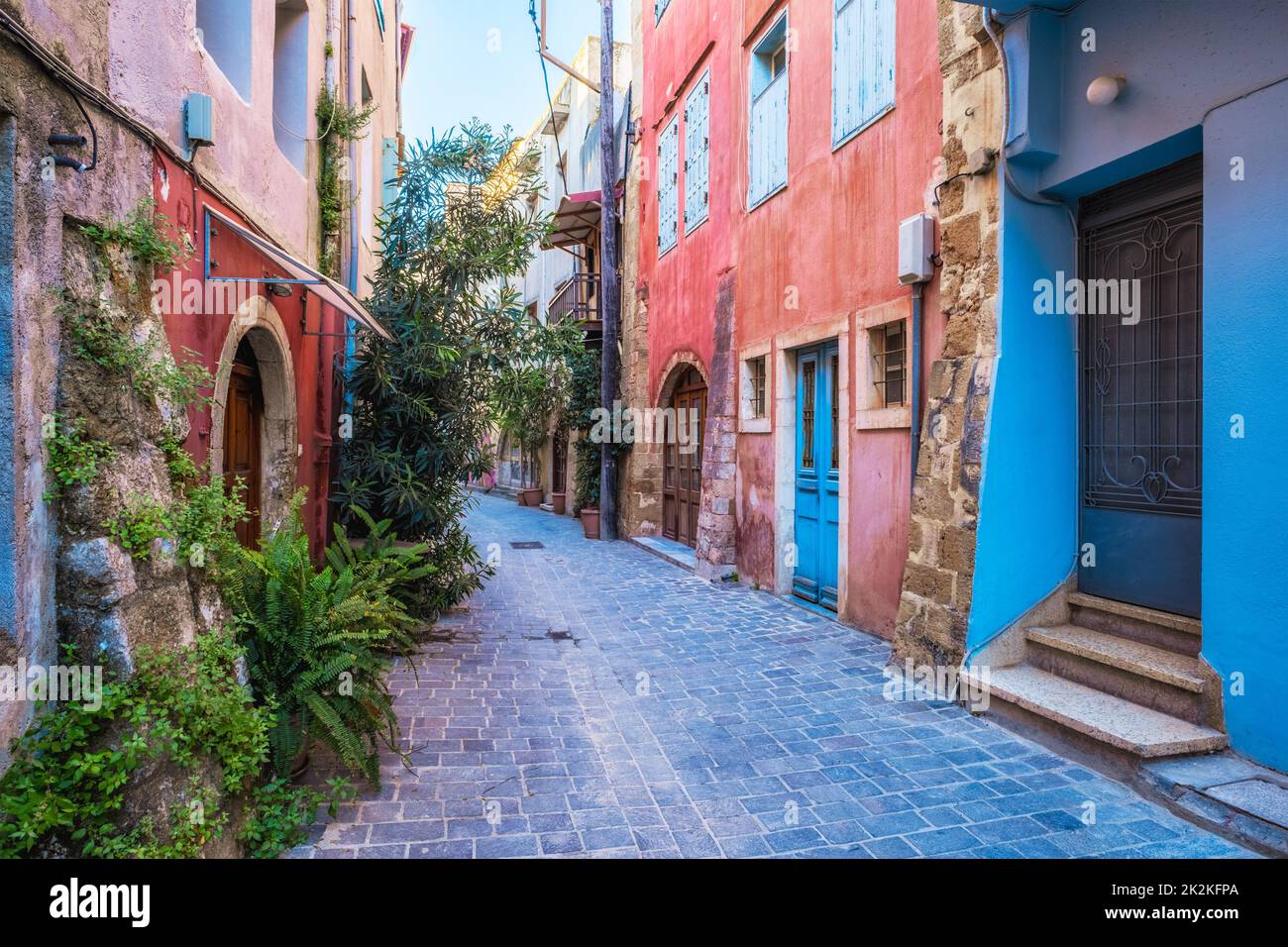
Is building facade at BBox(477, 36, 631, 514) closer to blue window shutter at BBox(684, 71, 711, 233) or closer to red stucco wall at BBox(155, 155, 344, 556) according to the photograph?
blue window shutter at BBox(684, 71, 711, 233)

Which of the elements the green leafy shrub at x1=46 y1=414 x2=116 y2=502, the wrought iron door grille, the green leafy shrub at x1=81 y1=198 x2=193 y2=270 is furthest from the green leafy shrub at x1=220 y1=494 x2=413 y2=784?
the wrought iron door grille

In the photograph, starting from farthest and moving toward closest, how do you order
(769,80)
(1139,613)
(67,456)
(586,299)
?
1. (586,299)
2. (769,80)
3. (1139,613)
4. (67,456)

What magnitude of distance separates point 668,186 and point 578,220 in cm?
506

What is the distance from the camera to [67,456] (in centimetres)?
277

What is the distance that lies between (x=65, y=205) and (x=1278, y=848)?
16.4 ft

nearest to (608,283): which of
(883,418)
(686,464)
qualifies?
(686,464)

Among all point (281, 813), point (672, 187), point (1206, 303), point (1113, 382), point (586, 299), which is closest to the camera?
point (281, 813)

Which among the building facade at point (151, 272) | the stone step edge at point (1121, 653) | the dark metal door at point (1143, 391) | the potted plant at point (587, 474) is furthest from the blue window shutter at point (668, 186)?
the stone step edge at point (1121, 653)

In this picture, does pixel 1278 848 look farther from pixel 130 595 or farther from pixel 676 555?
pixel 676 555

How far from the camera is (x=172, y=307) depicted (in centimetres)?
382

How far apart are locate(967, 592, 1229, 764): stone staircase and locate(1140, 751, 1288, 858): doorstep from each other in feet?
0.26

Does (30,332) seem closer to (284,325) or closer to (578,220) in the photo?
(284,325)

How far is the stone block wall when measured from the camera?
15.6 feet

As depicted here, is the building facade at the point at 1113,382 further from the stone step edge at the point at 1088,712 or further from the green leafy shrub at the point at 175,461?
the green leafy shrub at the point at 175,461
